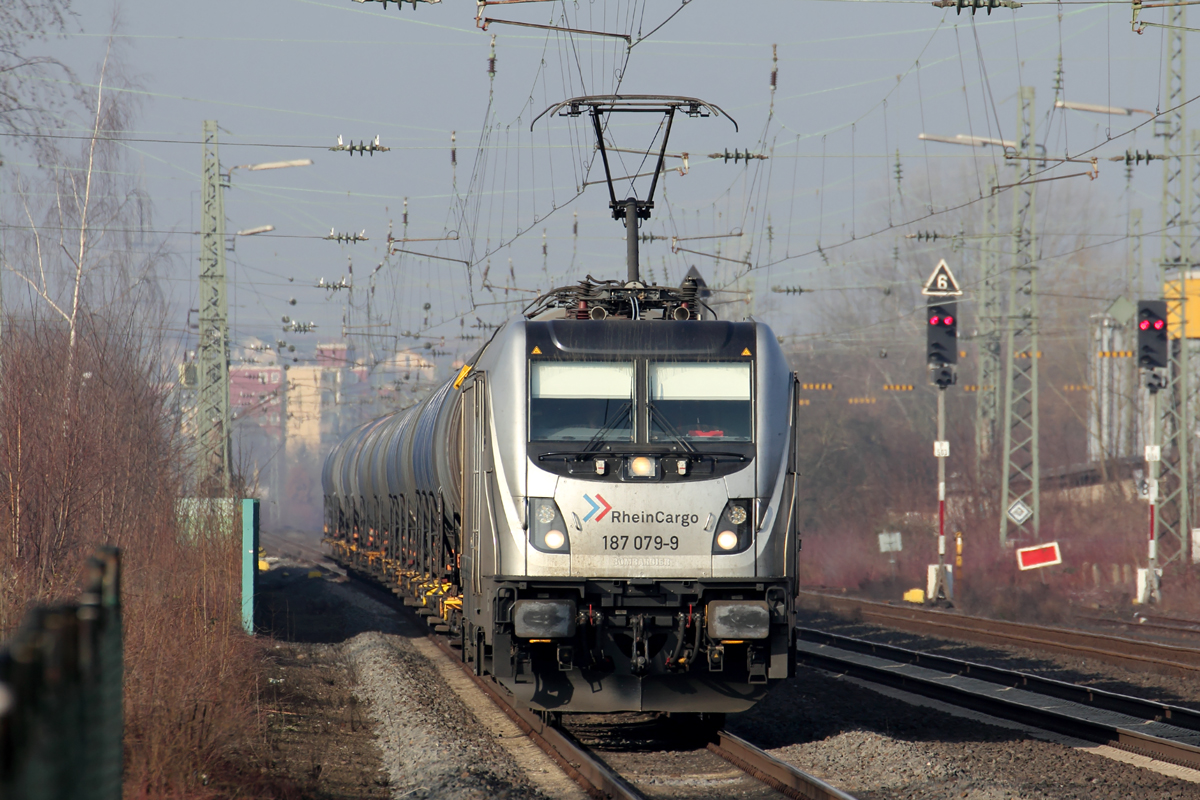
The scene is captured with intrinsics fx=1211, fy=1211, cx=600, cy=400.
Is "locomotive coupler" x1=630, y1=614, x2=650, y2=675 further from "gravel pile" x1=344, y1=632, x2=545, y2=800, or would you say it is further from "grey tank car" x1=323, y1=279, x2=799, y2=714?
"gravel pile" x1=344, y1=632, x2=545, y2=800

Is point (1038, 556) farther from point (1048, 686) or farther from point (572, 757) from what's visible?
point (572, 757)

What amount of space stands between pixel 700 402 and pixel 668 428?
1.15 feet

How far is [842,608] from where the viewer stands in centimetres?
2608

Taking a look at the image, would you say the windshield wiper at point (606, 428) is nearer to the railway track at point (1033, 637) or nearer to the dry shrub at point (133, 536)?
the dry shrub at point (133, 536)

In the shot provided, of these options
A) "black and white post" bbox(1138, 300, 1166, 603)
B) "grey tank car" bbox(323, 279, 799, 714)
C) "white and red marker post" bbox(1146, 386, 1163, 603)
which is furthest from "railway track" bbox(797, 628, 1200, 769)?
"black and white post" bbox(1138, 300, 1166, 603)

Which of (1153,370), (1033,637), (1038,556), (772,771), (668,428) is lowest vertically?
(1033,637)

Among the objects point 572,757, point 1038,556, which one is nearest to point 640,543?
point 572,757

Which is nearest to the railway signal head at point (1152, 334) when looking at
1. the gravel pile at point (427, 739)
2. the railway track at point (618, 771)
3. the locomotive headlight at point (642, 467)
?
the gravel pile at point (427, 739)

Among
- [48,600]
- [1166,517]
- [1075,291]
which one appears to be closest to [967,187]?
[1075,291]

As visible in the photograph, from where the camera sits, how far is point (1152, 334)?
2430cm

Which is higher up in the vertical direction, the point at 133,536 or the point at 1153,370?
the point at 1153,370

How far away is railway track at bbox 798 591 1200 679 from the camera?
16.4 meters

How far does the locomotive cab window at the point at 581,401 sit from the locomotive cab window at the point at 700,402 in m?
0.22

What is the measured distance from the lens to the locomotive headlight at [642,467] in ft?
30.9
